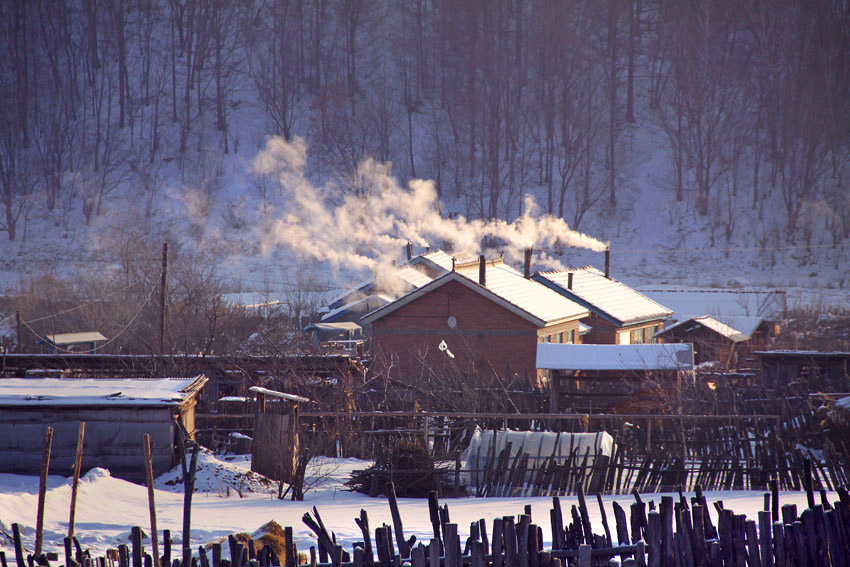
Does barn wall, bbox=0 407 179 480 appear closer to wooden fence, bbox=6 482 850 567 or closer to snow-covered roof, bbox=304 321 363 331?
wooden fence, bbox=6 482 850 567

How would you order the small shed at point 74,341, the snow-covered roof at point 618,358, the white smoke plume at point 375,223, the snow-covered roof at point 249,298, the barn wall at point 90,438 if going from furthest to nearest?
1. the white smoke plume at point 375,223
2. the snow-covered roof at point 249,298
3. the small shed at point 74,341
4. the snow-covered roof at point 618,358
5. the barn wall at point 90,438

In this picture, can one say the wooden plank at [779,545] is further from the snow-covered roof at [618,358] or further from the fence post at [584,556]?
the snow-covered roof at [618,358]

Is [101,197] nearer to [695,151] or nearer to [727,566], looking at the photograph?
[695,151]

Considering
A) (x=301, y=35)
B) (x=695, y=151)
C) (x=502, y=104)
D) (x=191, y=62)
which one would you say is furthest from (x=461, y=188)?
(x=191, y=62)

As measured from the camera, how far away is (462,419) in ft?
56.7

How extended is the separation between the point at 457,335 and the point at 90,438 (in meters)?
16.0

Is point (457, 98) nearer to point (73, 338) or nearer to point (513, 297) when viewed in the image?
point (73, 338)

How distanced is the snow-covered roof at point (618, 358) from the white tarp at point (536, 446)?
24.6 ft

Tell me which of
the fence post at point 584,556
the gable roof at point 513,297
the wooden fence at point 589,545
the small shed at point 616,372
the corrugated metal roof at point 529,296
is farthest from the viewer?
the corrugated metal roof at point 529,296

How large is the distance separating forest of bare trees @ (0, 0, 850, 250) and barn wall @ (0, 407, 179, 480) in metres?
49.0

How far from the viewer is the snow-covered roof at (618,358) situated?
21969 millimetres

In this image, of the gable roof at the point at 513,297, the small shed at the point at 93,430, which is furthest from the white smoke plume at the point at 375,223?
the small shed at the point at 93,430

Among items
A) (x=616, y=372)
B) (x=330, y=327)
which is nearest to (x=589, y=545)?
(x=616, y=372)

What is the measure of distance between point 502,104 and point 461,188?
409 inches
